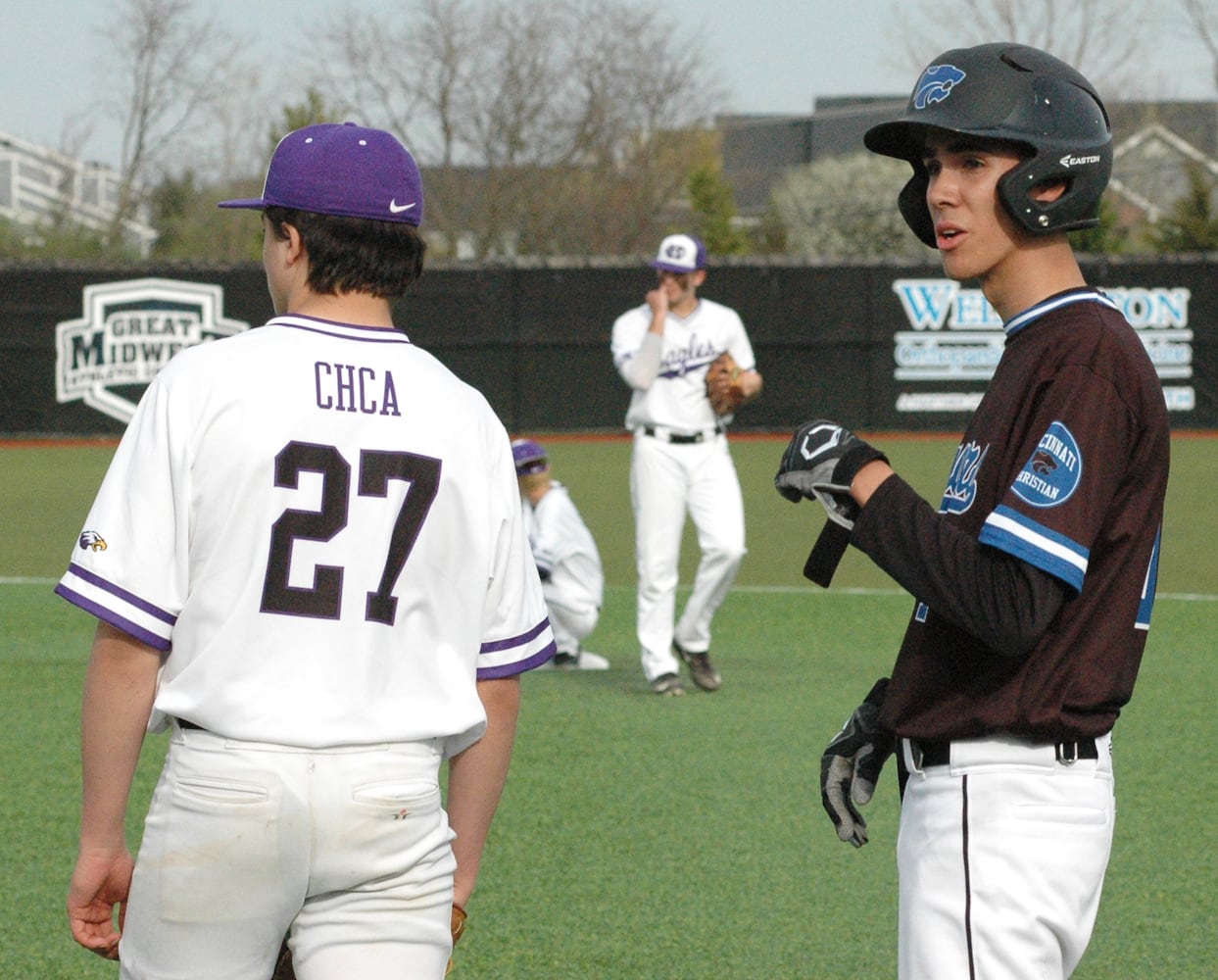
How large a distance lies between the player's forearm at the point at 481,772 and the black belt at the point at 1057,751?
66 cm

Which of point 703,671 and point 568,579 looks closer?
point 703,671

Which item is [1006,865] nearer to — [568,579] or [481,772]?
[481,772]

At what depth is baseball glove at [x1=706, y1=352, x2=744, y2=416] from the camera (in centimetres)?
878

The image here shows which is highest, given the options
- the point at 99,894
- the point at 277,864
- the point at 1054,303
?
the point at 1054,303

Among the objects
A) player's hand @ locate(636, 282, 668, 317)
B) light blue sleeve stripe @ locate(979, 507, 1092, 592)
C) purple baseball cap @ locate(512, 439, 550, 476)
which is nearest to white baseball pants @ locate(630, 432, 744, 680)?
player's hand @ locate(636, 282, 668, 317)

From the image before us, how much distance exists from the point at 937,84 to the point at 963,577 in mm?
854

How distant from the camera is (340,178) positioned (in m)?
2.63

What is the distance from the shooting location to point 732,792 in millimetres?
6656

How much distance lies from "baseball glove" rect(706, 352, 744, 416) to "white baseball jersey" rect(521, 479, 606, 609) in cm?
126

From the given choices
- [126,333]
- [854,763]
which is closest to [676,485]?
[854,763]

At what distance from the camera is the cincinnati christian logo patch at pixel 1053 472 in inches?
99.0

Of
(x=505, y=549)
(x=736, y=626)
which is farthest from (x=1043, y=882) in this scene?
(x=736, y=626)

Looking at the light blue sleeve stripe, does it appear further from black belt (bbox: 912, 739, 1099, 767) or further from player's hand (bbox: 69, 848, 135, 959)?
player's hand (bbox: 69, 848, 135, 959)

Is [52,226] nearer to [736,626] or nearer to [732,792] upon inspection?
[736,626]
